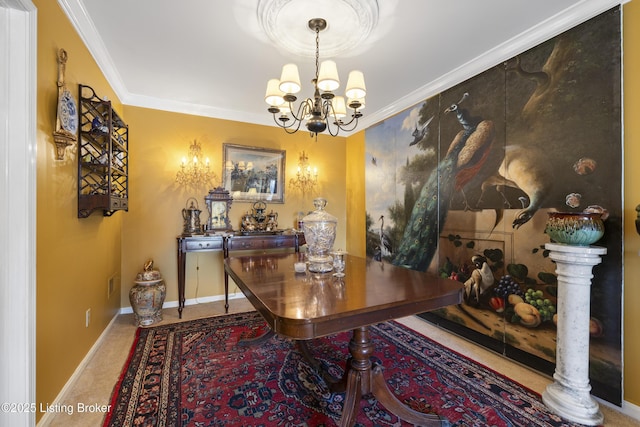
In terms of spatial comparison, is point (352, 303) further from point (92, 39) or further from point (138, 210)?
point (138, 210)

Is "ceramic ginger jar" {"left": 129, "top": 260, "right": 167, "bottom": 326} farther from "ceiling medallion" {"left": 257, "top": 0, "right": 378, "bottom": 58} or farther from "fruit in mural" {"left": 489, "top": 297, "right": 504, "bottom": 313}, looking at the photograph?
"fruit in mural" {"left": 489, "top": 297, "right": 504, "bottom": 313}

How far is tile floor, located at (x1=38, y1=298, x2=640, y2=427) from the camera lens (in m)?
1.54

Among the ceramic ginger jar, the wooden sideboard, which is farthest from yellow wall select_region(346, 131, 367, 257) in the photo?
the ceramic ginger jar

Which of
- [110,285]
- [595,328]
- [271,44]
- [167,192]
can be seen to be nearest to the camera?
[595,328]

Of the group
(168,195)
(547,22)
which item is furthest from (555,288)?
(168,195)

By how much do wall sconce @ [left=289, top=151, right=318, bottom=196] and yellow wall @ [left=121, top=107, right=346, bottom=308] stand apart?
1.67 feet

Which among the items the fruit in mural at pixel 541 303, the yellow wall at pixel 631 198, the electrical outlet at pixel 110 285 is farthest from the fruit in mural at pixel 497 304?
the electrical outlet at pixel 110 285

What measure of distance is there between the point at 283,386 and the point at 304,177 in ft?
9.54

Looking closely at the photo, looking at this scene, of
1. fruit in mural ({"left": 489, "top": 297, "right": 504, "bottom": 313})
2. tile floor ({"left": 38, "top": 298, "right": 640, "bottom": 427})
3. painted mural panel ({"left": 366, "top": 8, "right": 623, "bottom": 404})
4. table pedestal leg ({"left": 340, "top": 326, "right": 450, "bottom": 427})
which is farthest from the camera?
fruit in mural ({"left": 489, "top": 297, "right": 504, "bottom": 313})

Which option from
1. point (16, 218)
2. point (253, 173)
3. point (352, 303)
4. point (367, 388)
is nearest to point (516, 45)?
point (352, 303)

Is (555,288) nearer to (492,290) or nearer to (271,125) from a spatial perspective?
(492,290)

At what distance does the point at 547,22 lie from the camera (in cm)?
196

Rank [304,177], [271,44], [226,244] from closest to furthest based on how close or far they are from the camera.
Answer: [271,44] → [226,244] → [304,177]

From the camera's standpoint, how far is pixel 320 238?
69.5 inches
